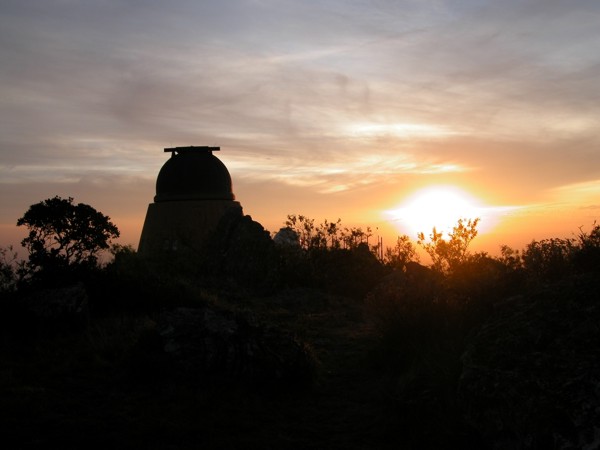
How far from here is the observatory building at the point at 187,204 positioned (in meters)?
22.8

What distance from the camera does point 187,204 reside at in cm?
2334

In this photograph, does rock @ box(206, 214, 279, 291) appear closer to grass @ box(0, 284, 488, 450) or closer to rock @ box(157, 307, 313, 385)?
grass @ box(0, 284, 488, 450)

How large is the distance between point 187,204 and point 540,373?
1969 cm

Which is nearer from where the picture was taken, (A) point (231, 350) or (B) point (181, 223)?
(A) point (231, 350)

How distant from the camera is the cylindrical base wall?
891 inches

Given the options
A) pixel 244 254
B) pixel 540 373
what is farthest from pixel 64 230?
pixel 540 373

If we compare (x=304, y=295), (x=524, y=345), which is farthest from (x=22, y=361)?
(x=304, y=295)

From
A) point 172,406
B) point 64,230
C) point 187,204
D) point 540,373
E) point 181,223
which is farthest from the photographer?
point 187,204

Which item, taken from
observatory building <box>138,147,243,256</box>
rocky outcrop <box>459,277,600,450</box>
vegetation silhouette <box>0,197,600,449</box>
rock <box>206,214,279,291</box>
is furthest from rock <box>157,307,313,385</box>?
observatory building <box>138,147,243,256</box>

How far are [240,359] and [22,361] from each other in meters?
3.49

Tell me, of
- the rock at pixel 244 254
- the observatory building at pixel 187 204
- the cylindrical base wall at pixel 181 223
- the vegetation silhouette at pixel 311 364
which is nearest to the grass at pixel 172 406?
the vegetation silhouette at pixel 311 364

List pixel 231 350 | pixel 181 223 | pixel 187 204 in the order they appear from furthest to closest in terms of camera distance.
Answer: pixel 187 204 < pixel 181 223 < pixel 231 350

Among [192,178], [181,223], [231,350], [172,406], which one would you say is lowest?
[172,406]

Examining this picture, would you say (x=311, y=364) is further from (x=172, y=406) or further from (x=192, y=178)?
(x=192, y=178)
